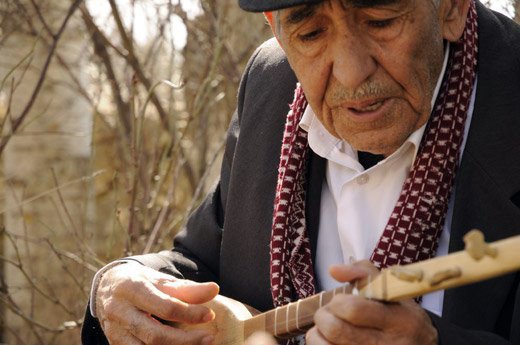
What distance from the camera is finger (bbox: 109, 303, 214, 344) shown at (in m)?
2.92

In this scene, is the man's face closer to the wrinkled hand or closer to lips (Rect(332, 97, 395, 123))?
lips (Rect(332, 97, 395, 123))

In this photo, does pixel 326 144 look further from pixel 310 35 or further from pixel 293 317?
pixel 293 317

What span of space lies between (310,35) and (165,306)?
925 mm

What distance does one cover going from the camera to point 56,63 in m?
6.34

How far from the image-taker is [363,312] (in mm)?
2145

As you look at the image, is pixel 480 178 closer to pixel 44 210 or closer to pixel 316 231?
pixel 316 231

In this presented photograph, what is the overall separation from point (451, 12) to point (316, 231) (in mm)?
824

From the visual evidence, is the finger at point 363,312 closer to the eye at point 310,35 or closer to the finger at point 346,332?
the finger at point 346,332

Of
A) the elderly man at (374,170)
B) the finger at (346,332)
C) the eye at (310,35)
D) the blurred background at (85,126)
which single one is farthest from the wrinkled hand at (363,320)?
the blurred background at (85,126)

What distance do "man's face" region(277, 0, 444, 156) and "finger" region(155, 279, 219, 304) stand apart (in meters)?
0.63

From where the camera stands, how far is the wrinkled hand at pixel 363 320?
2.16 m

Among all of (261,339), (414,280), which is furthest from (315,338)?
(261,339)

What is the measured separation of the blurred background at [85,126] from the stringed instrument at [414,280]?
5.81 ft

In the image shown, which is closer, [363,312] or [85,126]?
[363,312]
